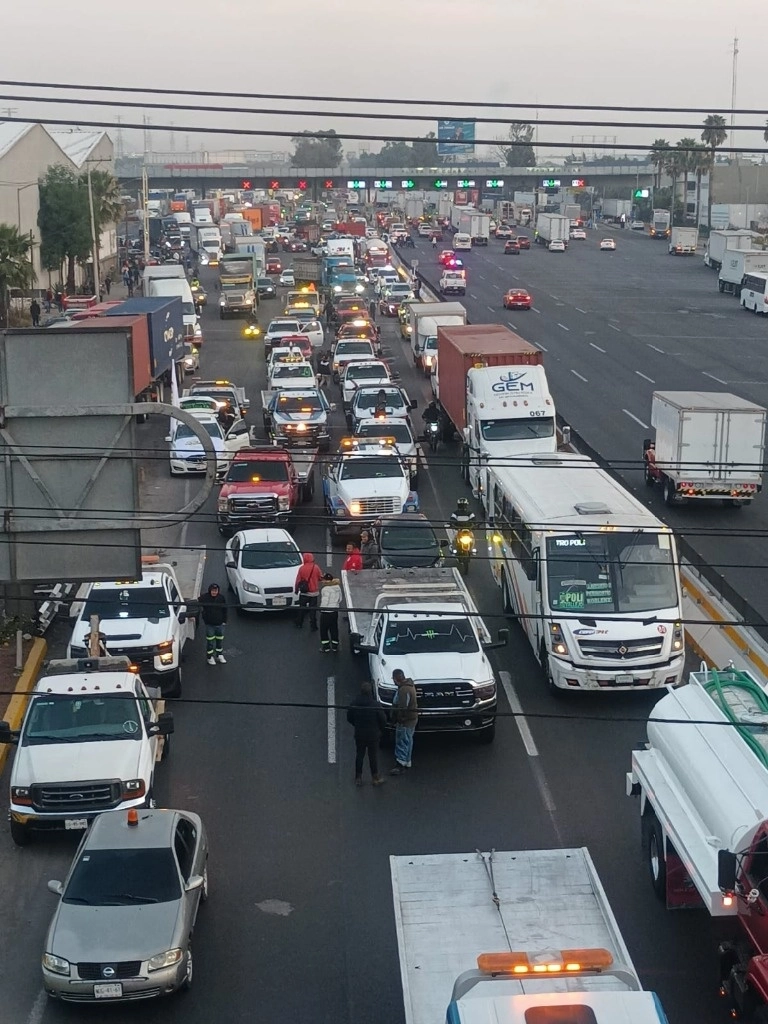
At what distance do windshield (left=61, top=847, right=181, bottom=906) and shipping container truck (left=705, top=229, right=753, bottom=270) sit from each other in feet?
261

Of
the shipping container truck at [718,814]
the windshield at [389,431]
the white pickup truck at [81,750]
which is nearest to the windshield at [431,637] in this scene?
the white pickup truck at [81,750]

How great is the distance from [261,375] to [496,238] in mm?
90403

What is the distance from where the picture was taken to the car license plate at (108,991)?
36.9ft

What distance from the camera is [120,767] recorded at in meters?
15.1

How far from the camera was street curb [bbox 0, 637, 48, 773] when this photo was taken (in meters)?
18.5

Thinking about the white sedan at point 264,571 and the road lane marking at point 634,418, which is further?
the road lane marking at point 634,418

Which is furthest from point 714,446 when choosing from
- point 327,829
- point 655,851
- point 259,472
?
point 655,851

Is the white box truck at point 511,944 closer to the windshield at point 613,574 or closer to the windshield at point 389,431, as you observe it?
the windshield at point 613,574

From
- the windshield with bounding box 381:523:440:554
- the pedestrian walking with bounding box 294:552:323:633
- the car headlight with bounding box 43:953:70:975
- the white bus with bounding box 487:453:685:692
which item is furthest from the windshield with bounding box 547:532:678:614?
the car headlight with bounding box 43:953:70:975

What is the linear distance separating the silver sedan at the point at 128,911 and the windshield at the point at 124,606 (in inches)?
284

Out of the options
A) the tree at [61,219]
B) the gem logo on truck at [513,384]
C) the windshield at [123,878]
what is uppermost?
the tree at [61,219]

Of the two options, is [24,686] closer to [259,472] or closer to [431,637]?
[431,637]

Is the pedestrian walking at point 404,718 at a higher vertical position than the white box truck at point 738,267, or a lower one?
lower

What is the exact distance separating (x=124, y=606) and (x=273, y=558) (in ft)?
13.0
